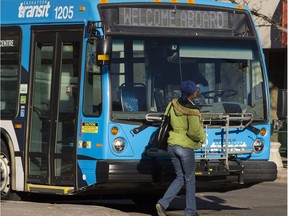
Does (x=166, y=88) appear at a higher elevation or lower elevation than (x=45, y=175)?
higher

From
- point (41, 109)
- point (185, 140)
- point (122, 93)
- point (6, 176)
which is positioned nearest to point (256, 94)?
point (185, 140)

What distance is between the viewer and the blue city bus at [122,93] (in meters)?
11.8

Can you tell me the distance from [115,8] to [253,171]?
9.48 feet

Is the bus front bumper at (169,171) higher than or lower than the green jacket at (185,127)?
lower

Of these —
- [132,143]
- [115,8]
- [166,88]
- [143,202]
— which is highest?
[115,8]

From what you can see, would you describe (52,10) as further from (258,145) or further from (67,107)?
(258,145)

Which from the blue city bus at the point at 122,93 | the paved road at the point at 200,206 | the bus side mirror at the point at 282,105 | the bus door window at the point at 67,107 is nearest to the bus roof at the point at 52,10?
the blue city bus at the point at 122,93

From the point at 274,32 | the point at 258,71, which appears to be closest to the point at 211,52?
the point at 258,71

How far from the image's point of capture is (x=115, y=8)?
12.1 metres

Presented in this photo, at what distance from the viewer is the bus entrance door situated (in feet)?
40.2

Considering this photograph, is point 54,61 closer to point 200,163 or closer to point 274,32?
point 200,163

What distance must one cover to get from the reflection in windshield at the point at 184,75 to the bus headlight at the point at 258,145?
333 millimetres

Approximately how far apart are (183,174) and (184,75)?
1499 millimetres

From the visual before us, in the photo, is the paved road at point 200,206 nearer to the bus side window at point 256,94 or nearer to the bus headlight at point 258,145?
the bus headlight at point 258,145
